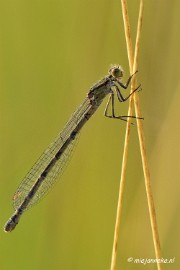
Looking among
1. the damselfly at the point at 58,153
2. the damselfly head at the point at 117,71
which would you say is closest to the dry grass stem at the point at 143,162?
the damselfly head at the point at 117,71

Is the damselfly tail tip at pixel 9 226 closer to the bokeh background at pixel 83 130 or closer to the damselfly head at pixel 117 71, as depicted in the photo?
the bokeh background at pixel 83 130

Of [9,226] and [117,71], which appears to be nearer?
[9,226]

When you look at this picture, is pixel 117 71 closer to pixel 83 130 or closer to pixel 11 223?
pixel 83 130

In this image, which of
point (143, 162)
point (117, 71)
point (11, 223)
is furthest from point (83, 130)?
point (143, 162)

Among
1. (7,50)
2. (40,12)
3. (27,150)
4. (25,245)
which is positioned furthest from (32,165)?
(40,12)

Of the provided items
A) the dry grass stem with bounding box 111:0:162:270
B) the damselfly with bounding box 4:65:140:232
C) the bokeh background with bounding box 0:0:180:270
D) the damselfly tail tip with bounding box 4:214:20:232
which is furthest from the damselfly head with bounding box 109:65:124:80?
the damselfly tail tip with bounding box 4:214:20:232

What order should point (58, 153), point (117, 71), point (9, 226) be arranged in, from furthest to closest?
point (58, 153) < point (117, 71) < point (9, 226)

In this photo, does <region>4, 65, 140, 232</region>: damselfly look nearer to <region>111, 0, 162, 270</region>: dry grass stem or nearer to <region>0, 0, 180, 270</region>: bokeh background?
<region>0, 0, 180, 270</region>: bokeh background
